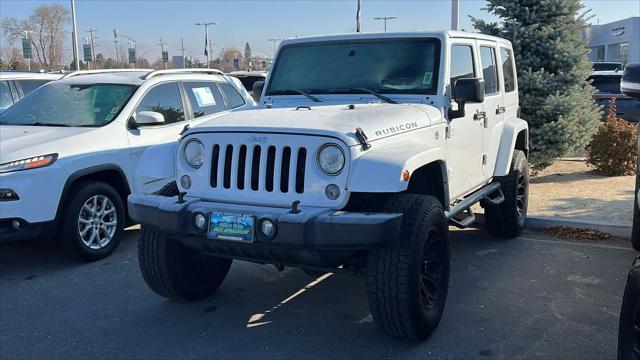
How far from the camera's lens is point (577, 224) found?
6.52m

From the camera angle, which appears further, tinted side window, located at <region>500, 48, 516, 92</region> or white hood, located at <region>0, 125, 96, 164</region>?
tinted side window, located at <region>500, 48, 516, 92</region>

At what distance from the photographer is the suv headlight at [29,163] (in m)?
5.14

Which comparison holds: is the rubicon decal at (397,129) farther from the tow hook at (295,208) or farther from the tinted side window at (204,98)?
the tinted side window at (204,98)

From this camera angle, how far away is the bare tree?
1843 inches

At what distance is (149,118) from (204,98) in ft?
4.31

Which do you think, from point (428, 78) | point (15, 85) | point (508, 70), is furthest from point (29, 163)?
point (15, 85)

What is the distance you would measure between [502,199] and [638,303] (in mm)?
3488

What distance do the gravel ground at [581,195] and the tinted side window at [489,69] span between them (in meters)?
2.09

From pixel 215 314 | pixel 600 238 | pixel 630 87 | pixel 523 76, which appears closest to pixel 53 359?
pixel 215 314

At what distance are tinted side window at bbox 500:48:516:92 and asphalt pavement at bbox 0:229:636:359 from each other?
5.84 ft

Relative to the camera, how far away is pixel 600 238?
624 cm

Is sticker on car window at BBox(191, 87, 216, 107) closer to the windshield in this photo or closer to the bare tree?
the windshield

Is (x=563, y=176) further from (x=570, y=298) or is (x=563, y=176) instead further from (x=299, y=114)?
(x=299, y=114)

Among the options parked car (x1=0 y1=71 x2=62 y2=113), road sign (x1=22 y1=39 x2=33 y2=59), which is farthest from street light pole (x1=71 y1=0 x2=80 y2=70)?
parked car (x1=0 y1=71 x2=62 y2=113)
